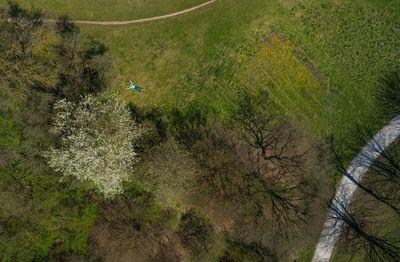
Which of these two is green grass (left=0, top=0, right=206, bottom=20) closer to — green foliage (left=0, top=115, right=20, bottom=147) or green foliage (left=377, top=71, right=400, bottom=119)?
green foliage (left=0, top=115, right=20, bottom=147)

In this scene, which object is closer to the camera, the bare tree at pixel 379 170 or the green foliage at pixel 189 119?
the green foliage at pixel 189 119

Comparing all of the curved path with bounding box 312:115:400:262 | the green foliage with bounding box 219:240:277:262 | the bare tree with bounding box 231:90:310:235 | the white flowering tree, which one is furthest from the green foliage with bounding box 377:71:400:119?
the white flowering tree

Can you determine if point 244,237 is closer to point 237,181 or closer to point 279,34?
point 237,181

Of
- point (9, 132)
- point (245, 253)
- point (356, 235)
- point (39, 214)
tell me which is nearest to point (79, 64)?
point (9, 132)

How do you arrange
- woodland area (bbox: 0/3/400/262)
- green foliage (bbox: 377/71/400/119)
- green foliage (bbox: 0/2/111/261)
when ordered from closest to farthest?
green foliage (bbox: 0/2/111/261), woodland area (bbox: 0/3/400/262), green foliage (bbox: 377/71/400/119)

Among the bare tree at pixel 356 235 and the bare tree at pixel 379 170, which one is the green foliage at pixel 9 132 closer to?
the bare tree at pixel 379 170

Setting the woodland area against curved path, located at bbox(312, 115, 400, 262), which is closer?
the woodland area

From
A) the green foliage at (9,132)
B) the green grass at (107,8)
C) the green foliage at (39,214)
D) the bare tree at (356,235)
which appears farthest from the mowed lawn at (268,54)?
the green foliage at (39,214)
